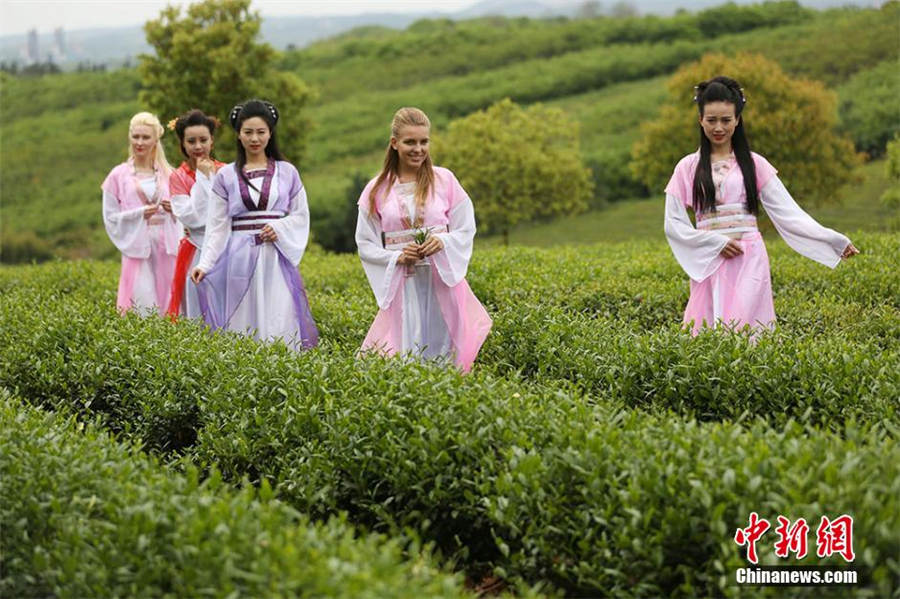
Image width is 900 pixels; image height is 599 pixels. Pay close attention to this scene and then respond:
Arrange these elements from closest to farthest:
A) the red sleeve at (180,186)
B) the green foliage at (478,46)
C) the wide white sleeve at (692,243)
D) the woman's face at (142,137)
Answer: the wide white sleeve at (692,243)
the red sleeve at (180,186)
the woman's face at (142,137)
the green foliage at (478,46)

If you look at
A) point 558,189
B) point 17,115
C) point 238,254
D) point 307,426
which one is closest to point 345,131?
point 17,115

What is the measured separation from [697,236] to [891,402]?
7.79 ft

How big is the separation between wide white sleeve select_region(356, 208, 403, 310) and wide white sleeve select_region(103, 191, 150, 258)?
11.3 feet

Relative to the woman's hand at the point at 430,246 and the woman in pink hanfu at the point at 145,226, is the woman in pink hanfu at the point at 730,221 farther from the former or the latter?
the woman in pink hanfu at the point at 145,226

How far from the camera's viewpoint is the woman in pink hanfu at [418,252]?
7441mm

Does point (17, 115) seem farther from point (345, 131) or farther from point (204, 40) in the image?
point (204, 40)

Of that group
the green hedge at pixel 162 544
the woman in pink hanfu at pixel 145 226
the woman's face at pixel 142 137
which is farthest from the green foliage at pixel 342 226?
the green hedge at pixel 162 544

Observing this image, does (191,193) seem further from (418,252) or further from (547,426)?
(547,426)

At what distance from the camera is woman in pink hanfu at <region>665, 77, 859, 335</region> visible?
25.1 feet

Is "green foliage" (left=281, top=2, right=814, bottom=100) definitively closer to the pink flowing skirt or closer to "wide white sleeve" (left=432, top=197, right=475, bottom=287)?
"wide white sleeve" (left=432, top=197, right=475, bottom=287)

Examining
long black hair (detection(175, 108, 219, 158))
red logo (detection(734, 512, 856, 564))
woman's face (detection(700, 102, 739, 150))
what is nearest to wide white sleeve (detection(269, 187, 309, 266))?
long black hair (detection(175, 108, 219, 158))

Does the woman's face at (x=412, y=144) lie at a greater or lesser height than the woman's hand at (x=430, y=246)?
greater

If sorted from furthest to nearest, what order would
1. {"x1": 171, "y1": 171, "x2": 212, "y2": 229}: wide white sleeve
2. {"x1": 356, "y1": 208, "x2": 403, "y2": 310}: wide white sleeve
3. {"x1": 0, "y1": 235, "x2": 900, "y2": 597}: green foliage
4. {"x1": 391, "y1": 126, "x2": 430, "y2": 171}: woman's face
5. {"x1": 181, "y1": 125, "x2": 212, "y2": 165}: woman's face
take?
{"x1": 181, "y1": 125, "x2": 212, "y2": 165}: woman's face
{"x1": 171, "y1": 171, "x2": 212, "y2": 229}: wide white sleeve
{"x1": 356, "y1": 208, "x2": 403, "y2": 310}: wide white sleeve
{"x1": 391, "y1": 126, "x2": 430, "y2": 171}: woman's face
{"x1": 0, "y1": 235, "x2": 900, "y2": 597}: green foliage

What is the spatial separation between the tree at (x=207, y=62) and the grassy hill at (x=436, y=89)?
5.83 m
